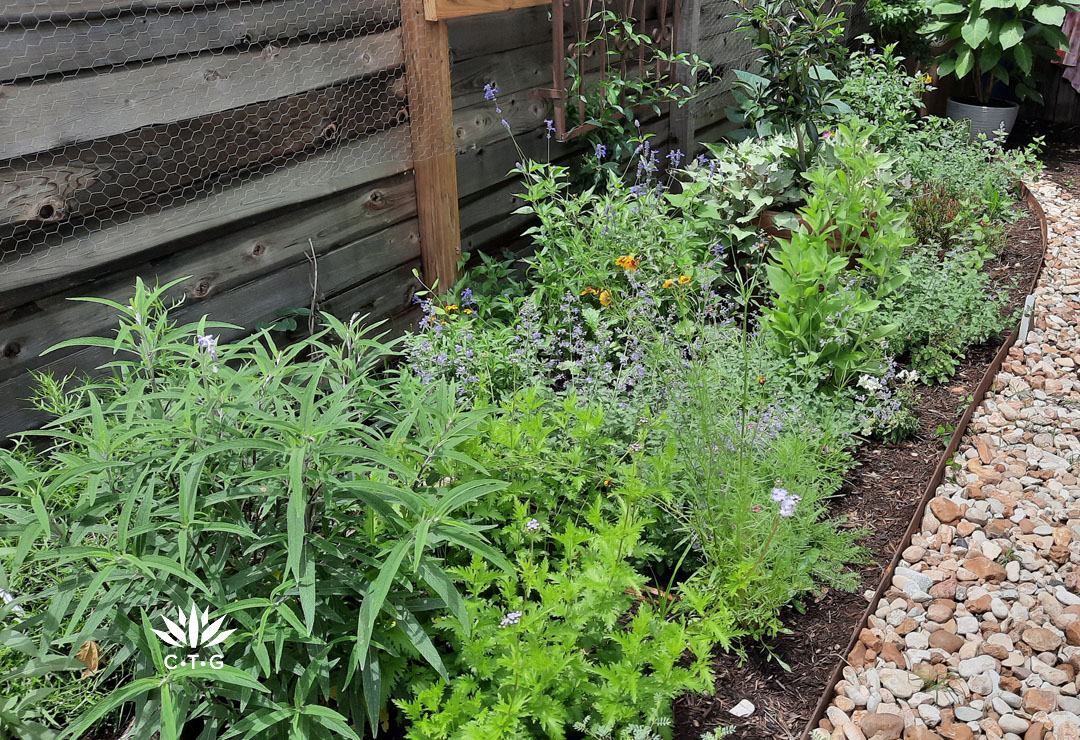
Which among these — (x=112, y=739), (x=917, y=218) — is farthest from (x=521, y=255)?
(x=112, y=739)

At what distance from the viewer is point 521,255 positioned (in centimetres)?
444

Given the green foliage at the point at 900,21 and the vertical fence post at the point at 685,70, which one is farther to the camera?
the green foliage at the point at 900,21

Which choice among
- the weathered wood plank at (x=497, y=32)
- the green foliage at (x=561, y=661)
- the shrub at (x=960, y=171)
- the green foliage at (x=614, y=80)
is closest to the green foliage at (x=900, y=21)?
the shrub at (x=960, y=171)

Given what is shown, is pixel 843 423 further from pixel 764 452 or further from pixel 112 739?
pixel 112 739

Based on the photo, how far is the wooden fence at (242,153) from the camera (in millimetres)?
2385

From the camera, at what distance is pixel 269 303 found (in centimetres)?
313

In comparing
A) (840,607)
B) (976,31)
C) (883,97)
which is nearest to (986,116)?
(976,31)

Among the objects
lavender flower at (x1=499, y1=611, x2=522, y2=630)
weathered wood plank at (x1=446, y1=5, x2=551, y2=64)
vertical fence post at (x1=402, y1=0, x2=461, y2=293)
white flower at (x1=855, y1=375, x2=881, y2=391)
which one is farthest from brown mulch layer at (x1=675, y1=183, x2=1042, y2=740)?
weathered wood plank at (x1=446, y1=5, x2=551, y2=64)

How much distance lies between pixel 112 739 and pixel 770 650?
6.05ft

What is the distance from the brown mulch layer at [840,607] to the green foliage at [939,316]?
12cm

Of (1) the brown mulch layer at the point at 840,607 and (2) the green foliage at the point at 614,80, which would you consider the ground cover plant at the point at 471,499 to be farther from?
(2) the green foliage at the point at 614,80

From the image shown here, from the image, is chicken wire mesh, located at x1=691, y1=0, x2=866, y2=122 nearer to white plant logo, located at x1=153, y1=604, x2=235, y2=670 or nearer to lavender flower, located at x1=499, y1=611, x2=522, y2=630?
lavender flower, located at x1=499, y1=611, x2=522, y2=630

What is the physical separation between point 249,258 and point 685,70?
350cm

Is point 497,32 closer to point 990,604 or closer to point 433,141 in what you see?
point 433,141
